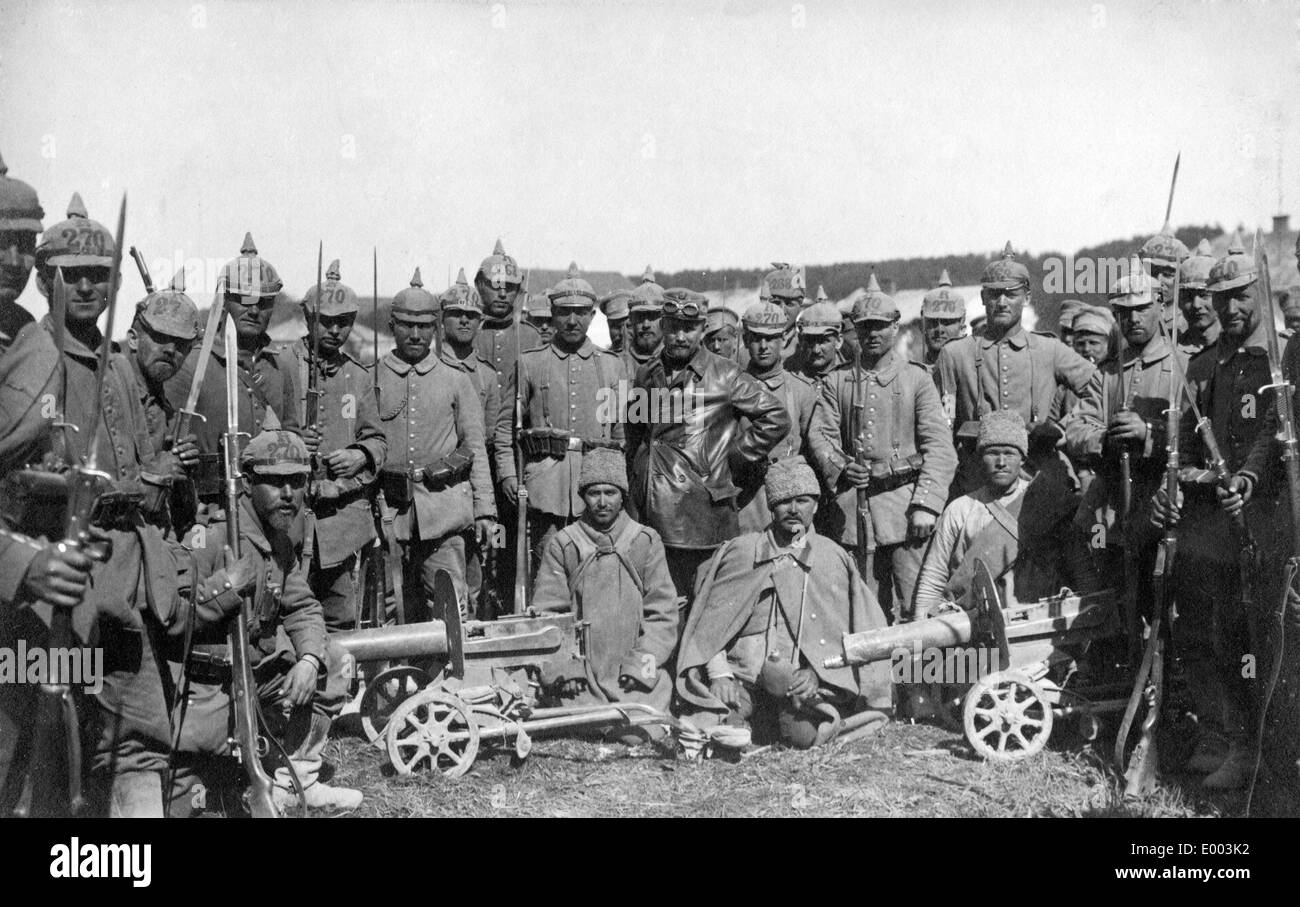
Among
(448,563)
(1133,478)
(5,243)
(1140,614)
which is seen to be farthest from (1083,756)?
(5,243)

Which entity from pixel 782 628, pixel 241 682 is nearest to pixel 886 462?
pixel 782 628

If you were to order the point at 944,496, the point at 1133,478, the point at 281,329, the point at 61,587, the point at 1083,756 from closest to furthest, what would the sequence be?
the point at 61,587 < the point at 1083,756 < the point at 1133,478 < the point at 944,496 < the point at 281,329

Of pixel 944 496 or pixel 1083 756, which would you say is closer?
pixel 1083 756

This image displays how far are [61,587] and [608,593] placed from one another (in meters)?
3.47

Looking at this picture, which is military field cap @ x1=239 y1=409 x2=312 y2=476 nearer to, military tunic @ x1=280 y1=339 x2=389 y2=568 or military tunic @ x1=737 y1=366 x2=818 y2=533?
military tunic @ x1=280 y1=339 x2=389 y2=568

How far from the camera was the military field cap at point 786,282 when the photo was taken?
1219cm

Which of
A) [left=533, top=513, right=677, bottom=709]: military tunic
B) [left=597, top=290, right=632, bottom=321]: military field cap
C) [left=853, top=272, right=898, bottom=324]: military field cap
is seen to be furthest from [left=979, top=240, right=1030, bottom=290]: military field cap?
[left=597, top=290, right=632, bottom=321]: military field cap

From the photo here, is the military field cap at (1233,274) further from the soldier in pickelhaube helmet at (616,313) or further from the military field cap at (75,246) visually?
the military field cap at (75,246)

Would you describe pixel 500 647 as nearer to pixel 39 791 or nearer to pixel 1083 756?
pixel 39 791

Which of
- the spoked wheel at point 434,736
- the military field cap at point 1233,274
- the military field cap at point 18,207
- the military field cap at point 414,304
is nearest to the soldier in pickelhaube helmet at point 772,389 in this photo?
the military field cap at point 414,304

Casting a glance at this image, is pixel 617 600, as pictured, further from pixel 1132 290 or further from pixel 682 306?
pixel 1132 290

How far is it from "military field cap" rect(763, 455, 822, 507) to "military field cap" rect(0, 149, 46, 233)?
14.6 feet

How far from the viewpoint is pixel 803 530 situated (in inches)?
353

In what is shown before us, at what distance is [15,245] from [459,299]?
12.8 ft
